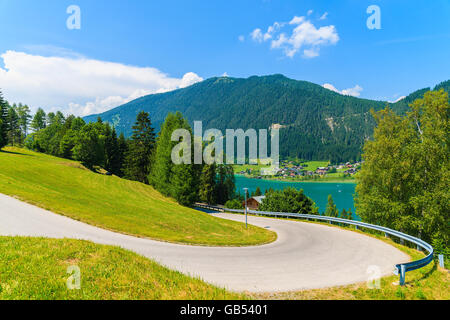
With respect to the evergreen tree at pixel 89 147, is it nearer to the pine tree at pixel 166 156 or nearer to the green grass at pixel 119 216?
the green grass at pixel 119 216

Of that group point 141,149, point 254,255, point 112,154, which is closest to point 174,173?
point 141,149

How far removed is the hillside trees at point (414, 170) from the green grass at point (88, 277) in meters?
20.2

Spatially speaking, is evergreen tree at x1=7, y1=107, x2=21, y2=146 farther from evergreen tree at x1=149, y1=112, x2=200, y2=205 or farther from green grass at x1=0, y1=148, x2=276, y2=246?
evergreen tree at x1=149, y1=112, x2=200, y2=205

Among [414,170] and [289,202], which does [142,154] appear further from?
[414,170]

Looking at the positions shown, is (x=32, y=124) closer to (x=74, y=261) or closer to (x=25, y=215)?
(x=25, y=215)

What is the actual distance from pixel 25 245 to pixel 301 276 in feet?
38.3

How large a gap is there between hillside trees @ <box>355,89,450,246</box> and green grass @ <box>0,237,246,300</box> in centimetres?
2023

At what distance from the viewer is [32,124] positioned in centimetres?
8800

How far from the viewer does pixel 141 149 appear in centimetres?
5666

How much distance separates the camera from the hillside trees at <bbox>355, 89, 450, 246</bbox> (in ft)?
63.3

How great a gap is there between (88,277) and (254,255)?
9.56 m

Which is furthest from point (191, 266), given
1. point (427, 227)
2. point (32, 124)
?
point (32, 124)

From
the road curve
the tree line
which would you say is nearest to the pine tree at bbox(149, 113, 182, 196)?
the tree line

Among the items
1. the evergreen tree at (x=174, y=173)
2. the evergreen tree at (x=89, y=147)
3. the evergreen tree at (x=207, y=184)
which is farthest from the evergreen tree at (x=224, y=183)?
the evergreen tree at (x=89, y=147)
